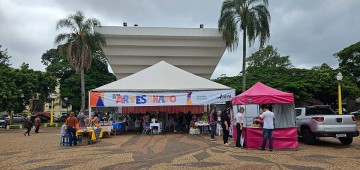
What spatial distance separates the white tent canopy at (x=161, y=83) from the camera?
20016 millimetres

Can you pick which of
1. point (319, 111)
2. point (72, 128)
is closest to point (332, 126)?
point (319, 111)

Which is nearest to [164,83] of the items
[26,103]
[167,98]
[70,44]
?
[167,98]

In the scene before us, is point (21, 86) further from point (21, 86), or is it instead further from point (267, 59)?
point (267, 59)

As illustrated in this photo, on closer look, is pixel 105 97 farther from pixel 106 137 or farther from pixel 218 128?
pixel 218 128

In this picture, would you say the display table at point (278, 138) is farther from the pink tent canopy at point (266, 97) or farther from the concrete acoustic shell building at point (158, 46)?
the concrete acoustic shell building at point (158, 46)

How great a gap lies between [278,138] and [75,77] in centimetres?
3462

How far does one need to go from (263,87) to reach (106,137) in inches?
348

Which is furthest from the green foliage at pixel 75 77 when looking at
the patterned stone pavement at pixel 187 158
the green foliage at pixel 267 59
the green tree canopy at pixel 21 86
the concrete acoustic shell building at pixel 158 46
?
the patterned stone pavement at pixel 187 158

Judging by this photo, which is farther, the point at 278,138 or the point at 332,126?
the point at 332,126

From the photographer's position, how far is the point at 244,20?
25750mm

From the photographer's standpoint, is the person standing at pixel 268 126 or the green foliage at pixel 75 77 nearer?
the person standing at pixel 268 126

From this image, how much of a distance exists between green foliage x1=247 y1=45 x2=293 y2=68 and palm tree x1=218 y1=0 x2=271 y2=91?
1078 inches

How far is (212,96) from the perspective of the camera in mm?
19750

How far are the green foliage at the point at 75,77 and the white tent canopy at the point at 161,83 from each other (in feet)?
71.8
